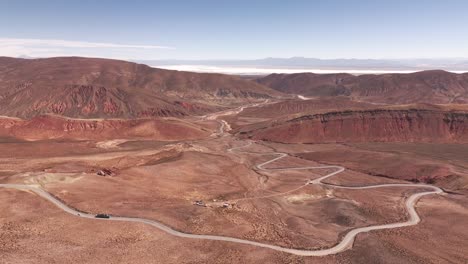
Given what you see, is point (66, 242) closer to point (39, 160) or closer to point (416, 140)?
point (39, 160)

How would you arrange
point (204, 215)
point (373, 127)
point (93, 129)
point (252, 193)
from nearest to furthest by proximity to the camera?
point (204, 215)
point (252, 193)
point (373, 127)
point (93, 129)

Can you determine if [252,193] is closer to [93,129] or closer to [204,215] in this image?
[204,215]

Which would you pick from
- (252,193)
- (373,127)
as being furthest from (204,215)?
(373,127)

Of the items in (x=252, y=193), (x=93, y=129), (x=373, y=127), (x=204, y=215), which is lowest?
(x=93, y=129)

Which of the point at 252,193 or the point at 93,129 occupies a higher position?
the point at 252,193

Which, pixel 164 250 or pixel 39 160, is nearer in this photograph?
pixel 164 250

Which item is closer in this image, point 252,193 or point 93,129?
point 252,193

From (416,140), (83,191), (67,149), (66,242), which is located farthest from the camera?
(416,140)

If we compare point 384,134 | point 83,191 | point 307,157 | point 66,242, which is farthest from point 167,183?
point 384,134
